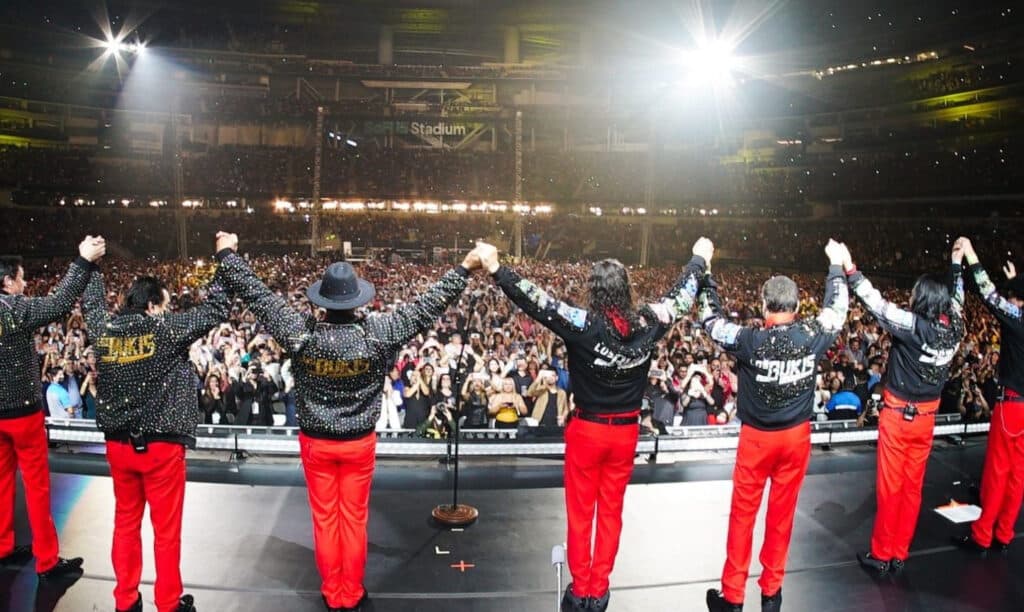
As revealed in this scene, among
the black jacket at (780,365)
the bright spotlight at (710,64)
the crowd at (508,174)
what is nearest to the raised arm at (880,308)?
the black jacket at (780,365)

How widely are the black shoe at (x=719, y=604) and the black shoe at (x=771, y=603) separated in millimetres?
152

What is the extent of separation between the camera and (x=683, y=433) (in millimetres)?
5938

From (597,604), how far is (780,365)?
1442 mm

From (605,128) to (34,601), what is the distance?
38.6 metres

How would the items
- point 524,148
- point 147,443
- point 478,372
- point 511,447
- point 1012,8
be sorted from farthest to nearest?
point 524,148 < point 1012,8 < point 478,372 < point 511,447 < point 147,443

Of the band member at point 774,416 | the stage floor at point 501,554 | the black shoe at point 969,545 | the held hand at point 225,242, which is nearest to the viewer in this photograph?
the band member at point 774,416

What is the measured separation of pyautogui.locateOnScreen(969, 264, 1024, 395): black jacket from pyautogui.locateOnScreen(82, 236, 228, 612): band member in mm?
4060

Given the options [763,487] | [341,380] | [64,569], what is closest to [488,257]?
[341,380]

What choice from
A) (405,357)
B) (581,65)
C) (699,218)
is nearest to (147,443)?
(405,357)

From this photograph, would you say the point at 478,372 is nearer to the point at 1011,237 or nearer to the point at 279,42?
the point at 1011,237

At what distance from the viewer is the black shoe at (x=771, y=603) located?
3.43 m

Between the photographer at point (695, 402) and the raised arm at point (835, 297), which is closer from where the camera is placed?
the raised arm at point (835, 297)

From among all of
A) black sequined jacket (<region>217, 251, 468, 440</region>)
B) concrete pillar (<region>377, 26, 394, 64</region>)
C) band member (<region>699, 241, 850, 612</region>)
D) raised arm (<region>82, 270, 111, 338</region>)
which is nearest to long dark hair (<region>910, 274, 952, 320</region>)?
band member (<region>699, 241, 850, 612</region>)

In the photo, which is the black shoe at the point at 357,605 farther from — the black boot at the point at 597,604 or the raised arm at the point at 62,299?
the raised arm at the point at 62,299
